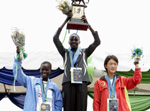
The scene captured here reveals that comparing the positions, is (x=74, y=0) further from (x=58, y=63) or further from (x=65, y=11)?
(x=58, y=63)

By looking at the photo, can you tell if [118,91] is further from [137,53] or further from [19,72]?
[19,72]

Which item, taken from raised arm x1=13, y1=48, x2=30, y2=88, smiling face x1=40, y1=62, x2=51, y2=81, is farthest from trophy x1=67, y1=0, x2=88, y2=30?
raised arm x1=13, y1=48, x2=30, y2=88

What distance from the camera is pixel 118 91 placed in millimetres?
2572

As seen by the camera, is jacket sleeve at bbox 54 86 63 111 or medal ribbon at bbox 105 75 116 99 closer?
medal ribbon at bbox 105 75 116 99

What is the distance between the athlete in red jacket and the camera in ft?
8.24

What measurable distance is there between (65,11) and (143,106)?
3.12 meters

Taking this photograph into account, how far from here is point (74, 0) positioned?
2.80 meters

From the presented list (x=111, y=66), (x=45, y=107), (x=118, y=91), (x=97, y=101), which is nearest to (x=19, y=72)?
(x=45, y=107)

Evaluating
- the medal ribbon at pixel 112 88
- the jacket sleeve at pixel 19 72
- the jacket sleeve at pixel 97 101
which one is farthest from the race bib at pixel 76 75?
the jacket sleeve at pixel 19 72

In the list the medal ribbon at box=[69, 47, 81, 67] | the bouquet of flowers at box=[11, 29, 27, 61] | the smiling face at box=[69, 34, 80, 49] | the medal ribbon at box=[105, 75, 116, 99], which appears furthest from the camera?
the smiling face at box=[69, 34, 80, 49]

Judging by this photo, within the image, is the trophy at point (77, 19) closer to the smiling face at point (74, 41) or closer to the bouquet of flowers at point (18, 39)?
the smiling face at point (74, 41)

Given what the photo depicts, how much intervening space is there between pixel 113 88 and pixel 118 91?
0.26 feet

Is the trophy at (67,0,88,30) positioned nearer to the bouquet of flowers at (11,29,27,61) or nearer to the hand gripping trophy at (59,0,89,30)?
the hand gripping trophy at (59,0,89,30)

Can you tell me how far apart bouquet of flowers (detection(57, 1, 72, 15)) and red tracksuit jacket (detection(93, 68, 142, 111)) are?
1.09 metres
